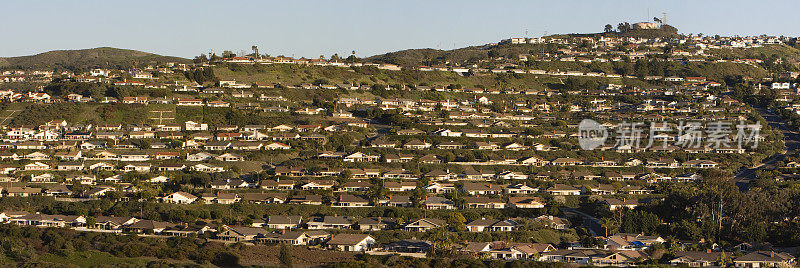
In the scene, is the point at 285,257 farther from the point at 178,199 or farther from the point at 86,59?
the point at 86,59

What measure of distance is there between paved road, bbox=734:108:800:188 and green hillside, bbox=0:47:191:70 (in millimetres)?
95136

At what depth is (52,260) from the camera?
3512cm

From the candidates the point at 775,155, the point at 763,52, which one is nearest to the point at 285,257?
the point at 775,155

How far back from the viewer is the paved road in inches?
2118

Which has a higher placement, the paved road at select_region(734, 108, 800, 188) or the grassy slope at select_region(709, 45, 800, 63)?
the grassy slope at select_region(709, 45, 800, 63)

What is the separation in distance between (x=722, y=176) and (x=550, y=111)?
28.5 m

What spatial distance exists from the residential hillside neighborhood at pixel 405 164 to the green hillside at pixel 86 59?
45.8m

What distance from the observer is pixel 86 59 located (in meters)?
149

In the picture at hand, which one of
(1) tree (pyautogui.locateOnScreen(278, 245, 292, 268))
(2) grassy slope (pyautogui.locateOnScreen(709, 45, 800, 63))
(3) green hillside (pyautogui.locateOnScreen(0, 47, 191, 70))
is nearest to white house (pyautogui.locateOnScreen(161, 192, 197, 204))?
(1) tree (pyautogui.locateOnScreen(278, 245, 292, 268))

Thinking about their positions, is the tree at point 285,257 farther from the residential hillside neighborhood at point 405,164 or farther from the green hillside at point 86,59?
the green hillside at point 86,59

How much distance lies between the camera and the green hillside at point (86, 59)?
140250 mm

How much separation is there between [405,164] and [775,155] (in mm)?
28087

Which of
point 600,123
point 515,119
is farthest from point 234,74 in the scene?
point 600,123

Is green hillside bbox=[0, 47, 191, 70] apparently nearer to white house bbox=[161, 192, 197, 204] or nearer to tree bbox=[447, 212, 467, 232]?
white house bbox=[161, 192, 197, 204]
